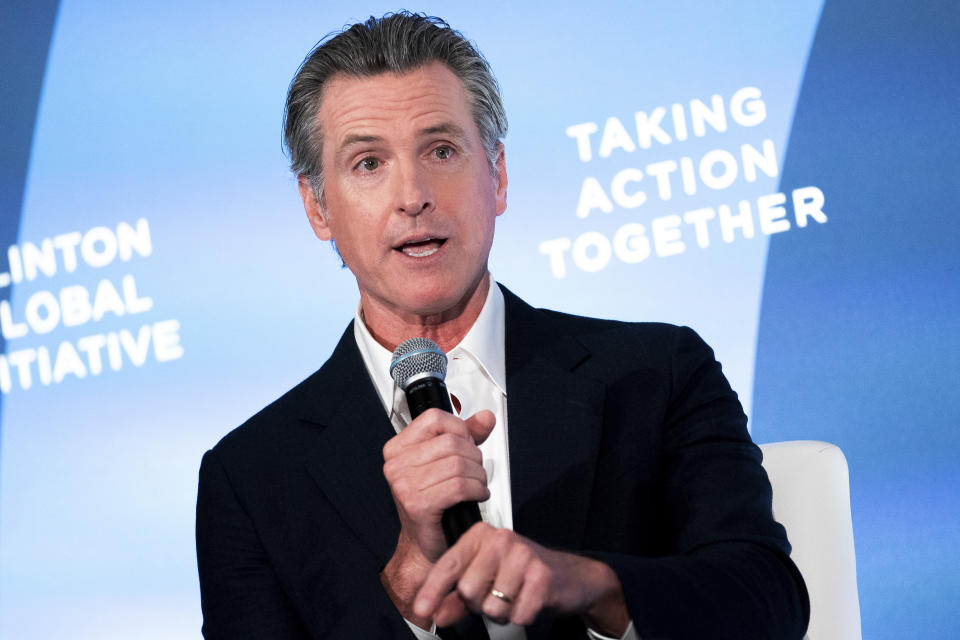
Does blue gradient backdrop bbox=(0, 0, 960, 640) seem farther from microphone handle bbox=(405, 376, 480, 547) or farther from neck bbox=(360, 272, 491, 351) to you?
microphone handle bbox=(405, 376, 480, 547)

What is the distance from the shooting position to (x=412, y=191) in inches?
74.7

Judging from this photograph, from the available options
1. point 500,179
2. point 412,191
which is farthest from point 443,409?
point 500,179

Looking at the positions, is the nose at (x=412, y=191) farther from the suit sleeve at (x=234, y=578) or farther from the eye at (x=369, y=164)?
the suit sleeve at (x=234, y=578)

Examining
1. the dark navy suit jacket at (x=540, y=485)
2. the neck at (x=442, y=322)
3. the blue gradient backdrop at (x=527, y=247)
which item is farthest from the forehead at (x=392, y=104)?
the blue gradient backdrop at (x=527, y=247)

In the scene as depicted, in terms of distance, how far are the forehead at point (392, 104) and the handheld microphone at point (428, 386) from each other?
63 centimetres

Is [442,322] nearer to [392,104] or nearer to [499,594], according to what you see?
[392,104]

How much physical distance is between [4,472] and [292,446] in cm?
188

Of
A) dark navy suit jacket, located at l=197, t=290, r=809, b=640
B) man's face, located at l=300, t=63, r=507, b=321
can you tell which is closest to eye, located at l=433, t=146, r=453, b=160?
man's face, located at l=300, t=63, r=507, b=321

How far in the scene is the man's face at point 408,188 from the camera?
192cm

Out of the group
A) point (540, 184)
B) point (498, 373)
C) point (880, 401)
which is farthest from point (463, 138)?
point (880, 401)

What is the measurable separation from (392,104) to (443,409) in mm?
822

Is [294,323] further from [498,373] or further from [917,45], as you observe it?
[917,45]

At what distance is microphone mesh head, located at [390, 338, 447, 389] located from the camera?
56.1 inches

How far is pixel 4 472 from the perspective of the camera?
3.40m
